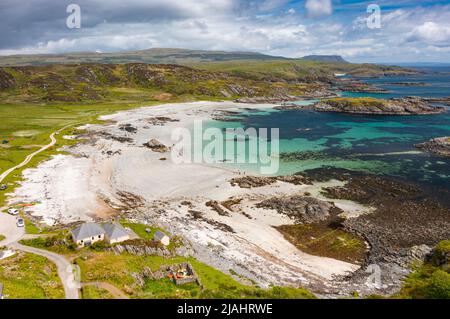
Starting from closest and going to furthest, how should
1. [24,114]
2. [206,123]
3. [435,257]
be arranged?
[435,257] → [206,123] → [24,114]

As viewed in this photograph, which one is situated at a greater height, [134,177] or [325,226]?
[134,177]

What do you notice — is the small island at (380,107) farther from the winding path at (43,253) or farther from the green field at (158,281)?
the winding path at (43,253)

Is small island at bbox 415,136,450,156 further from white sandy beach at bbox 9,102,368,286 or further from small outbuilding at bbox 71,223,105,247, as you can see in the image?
small outbuilding at bbox 71,223,105,247

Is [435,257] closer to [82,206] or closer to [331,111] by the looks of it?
[82,206]

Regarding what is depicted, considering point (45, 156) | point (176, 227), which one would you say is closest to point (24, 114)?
point (45, 156)

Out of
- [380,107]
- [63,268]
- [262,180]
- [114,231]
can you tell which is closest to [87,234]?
[114,231]

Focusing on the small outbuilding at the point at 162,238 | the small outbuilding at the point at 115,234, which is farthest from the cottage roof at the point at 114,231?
the small outbuilding at the point at 162,238
